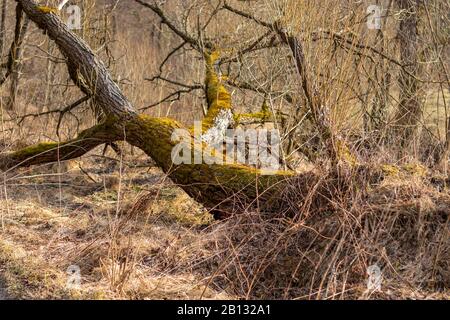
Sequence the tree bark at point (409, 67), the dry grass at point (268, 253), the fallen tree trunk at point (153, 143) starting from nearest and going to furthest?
1. the dry grass at point (268, 253)
2. the fallen tree trunk at point (153, 143)
3. the tree bark at point (409, 67)

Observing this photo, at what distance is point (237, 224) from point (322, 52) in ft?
5.65

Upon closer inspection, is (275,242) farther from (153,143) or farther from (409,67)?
(409,67)

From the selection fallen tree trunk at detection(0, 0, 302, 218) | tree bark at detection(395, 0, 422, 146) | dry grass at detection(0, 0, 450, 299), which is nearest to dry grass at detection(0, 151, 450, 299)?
dry grass at detection(0, 0, 450, 299)

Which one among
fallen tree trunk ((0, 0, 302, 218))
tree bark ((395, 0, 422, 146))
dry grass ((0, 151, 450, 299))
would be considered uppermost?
tree bark ((395, 0, 422, 146))

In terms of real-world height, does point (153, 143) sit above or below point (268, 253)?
above

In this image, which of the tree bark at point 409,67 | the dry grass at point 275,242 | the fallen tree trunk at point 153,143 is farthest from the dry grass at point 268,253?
the tree bark at point 409,67

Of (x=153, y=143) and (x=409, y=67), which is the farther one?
(x=409, y=67)

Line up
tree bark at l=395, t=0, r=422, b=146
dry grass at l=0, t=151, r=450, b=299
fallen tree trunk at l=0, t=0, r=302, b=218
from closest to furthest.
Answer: dry grass at l=0, t=151, r=450, b=299, fallen tree trunk at l=0, t=0, r=302, b=218, tree bark at l=395, t=0, r=422, b=146

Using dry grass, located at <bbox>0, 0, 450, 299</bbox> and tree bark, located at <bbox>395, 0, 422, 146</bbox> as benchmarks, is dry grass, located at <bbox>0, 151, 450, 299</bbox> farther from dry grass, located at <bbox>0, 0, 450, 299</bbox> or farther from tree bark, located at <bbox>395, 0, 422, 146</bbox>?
tree bark, located at <bbox>395, 0, 422, 146</bbox>

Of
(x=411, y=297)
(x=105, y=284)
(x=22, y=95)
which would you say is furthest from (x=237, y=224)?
(x=22, y=95)

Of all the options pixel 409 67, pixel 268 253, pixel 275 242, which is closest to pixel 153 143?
pixel 275 242

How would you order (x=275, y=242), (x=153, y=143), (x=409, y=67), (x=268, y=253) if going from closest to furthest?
(x=268, y=253)
(x=275, y=242)
(x=153, y=143)
(x=409, y=67)

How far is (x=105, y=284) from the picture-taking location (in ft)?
11.6

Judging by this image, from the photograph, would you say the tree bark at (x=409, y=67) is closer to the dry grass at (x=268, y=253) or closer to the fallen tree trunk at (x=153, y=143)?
the fallen tree trunk at (x=153, y=143)
